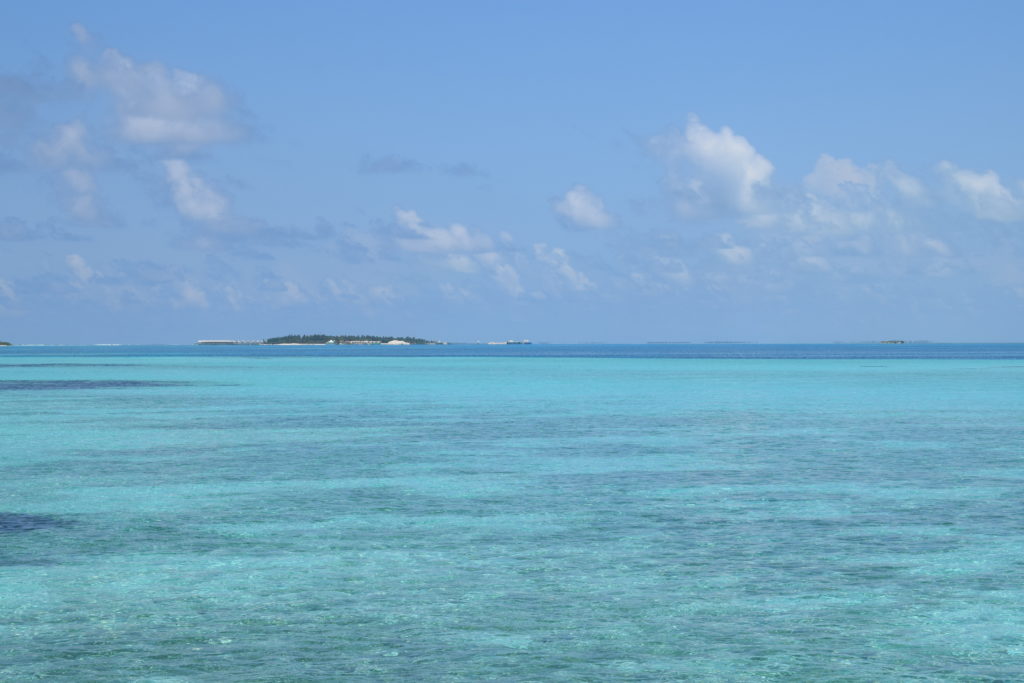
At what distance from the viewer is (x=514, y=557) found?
14.8 metres

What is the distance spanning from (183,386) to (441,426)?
135 feet

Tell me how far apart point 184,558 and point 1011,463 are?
1967cm

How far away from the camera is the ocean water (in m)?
10.4

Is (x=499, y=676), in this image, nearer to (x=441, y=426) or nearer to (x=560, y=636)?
(x=560, y=636)

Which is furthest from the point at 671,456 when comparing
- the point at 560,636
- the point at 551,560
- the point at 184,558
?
the point at 560,636

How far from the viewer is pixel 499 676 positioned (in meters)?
9.80

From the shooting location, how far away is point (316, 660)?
10.2 m

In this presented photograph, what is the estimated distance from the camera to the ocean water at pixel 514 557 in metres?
10.4

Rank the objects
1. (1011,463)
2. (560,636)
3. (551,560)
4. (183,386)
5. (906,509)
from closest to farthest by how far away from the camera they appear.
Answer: (560,636) → (551,560) → (906,509) → (1011,463) → (183,386)

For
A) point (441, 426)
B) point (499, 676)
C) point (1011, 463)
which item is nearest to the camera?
point (499, 676)

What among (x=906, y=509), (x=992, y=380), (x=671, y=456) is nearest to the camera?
(x=906, y=509)

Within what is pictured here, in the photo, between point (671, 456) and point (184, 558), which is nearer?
point (184, 558)

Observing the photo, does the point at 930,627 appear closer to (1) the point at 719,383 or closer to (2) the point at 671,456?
(2) the point at 671,456

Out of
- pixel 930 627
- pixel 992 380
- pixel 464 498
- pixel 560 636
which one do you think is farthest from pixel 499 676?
pixel 992 380
